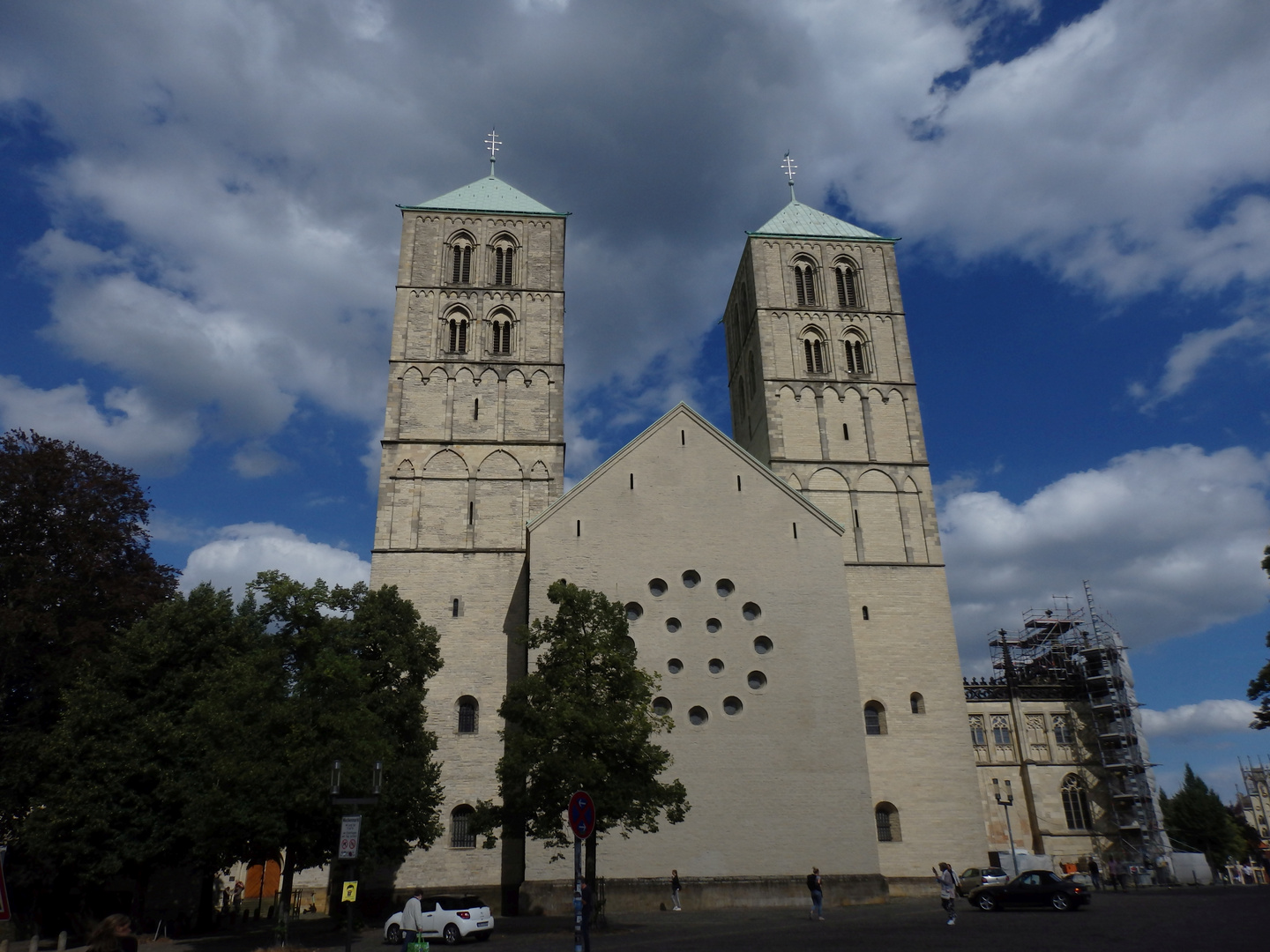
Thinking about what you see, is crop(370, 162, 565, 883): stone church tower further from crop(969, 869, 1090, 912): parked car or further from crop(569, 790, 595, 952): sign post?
crop(569, 790, 595, 952): sign post

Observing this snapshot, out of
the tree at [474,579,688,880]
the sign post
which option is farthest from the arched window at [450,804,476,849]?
the sign post

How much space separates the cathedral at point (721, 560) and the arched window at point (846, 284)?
0.09 metres

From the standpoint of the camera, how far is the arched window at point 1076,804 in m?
46.7

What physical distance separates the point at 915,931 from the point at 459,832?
16895 millimetres

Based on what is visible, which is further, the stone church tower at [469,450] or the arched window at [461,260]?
the arched window at [461,260]

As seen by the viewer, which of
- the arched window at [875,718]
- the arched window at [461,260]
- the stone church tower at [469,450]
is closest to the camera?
the stone church tower at [469,450]

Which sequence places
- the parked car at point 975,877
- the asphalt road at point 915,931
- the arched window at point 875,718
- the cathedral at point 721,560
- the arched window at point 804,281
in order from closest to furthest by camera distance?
the asphalt road at point 915,931, the cathedral at point 721,560, the parked car at point 975,877, the arched window at point 875,718, the arched window at point 804,281

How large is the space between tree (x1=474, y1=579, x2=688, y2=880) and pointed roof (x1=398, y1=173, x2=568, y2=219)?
23.1 m

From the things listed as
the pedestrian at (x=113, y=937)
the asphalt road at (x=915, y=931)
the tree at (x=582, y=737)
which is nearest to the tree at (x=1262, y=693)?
the asphalt road at (x=915, y=931)

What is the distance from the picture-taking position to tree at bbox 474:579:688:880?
71.8 feet

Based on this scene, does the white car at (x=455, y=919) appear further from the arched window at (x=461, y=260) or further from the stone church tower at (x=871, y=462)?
the arched window at (x=461, y=260)

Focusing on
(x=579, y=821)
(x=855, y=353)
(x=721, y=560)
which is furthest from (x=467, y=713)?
(x=855, y=353)

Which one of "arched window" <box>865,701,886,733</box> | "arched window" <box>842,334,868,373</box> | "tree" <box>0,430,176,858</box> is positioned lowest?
"arched window" <box>865,701,886,733</box>

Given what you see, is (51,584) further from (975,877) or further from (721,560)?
(975,877)
